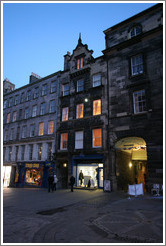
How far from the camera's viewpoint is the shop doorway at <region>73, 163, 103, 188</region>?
58.7ft

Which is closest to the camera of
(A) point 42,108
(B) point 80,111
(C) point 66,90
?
(B) point 80,111

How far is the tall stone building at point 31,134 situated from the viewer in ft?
77.7

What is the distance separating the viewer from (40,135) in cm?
2495

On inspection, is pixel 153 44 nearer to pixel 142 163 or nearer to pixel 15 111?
pixel 142 163

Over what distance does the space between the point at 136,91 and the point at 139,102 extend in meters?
1.18

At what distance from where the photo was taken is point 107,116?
18.0m

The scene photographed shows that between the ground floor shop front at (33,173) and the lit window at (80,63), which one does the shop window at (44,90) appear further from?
the ground floor shop front at (33,173)

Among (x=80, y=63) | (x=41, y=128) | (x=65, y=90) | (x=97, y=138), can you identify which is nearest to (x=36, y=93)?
(x=41, y=128)

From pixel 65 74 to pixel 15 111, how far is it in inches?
520

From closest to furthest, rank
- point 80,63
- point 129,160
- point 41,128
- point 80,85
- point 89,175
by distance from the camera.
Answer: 1. point 89,175
2. point 129,160
3. point 80,85
4. point 80,63
5. point 41,128

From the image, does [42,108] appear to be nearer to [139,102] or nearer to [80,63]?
[80,63]

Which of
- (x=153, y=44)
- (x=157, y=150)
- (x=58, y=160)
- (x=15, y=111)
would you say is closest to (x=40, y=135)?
(x=58, y=160)

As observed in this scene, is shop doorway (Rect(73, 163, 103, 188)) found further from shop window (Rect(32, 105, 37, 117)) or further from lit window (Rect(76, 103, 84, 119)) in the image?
shop window (Rect(32, 105, 37, 117))

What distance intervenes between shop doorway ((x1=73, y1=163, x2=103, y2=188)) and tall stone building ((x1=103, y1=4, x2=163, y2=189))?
1945mm
